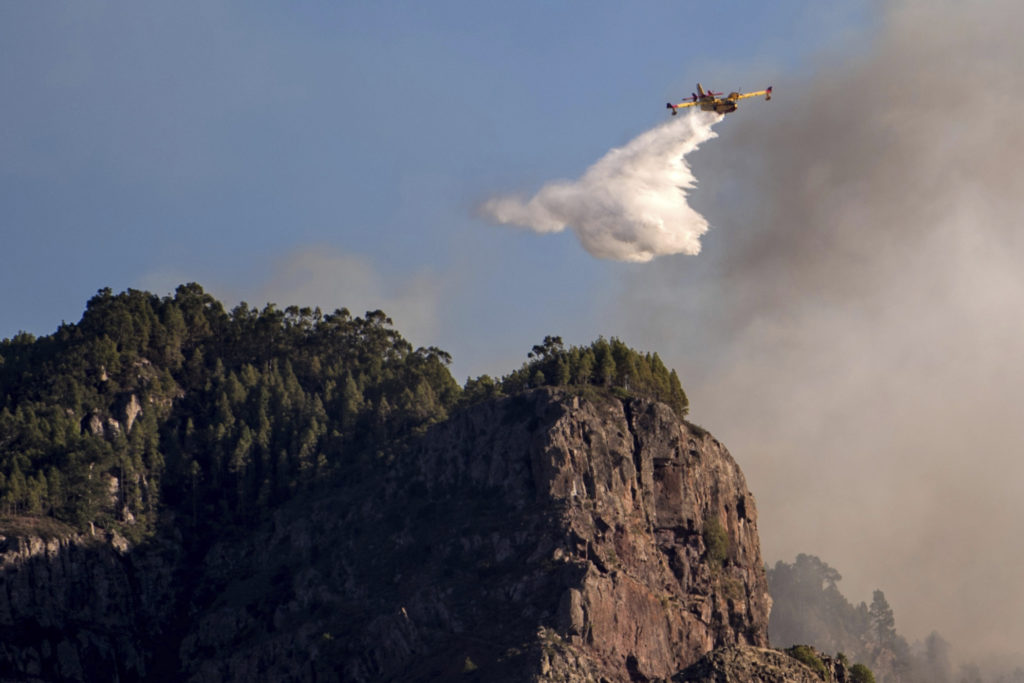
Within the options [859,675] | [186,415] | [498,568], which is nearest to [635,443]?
[498,568]

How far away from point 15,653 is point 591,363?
5879 centimetres

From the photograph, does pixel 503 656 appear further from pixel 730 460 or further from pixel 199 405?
pixel 199 405

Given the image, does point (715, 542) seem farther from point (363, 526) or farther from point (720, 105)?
point (720, 105)

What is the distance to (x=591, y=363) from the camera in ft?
560

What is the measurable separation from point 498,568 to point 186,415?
177ft

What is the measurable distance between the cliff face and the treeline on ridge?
22.5 ft

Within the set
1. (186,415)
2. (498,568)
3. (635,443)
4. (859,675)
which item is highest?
(186,415)

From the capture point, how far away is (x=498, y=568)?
477 feet

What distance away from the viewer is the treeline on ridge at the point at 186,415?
551ft

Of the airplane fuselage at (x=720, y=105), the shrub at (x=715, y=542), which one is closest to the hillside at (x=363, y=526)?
the shrub at (x=715, y=542)

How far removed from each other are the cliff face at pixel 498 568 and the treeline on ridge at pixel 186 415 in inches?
270

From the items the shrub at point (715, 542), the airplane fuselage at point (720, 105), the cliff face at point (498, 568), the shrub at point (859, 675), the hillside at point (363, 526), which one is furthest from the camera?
the shrub at point (715, 542)

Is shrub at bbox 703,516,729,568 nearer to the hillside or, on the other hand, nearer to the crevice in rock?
the hillside

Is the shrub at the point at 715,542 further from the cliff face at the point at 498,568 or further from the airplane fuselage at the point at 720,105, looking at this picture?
the airplane fuselage at the point at 720,105
